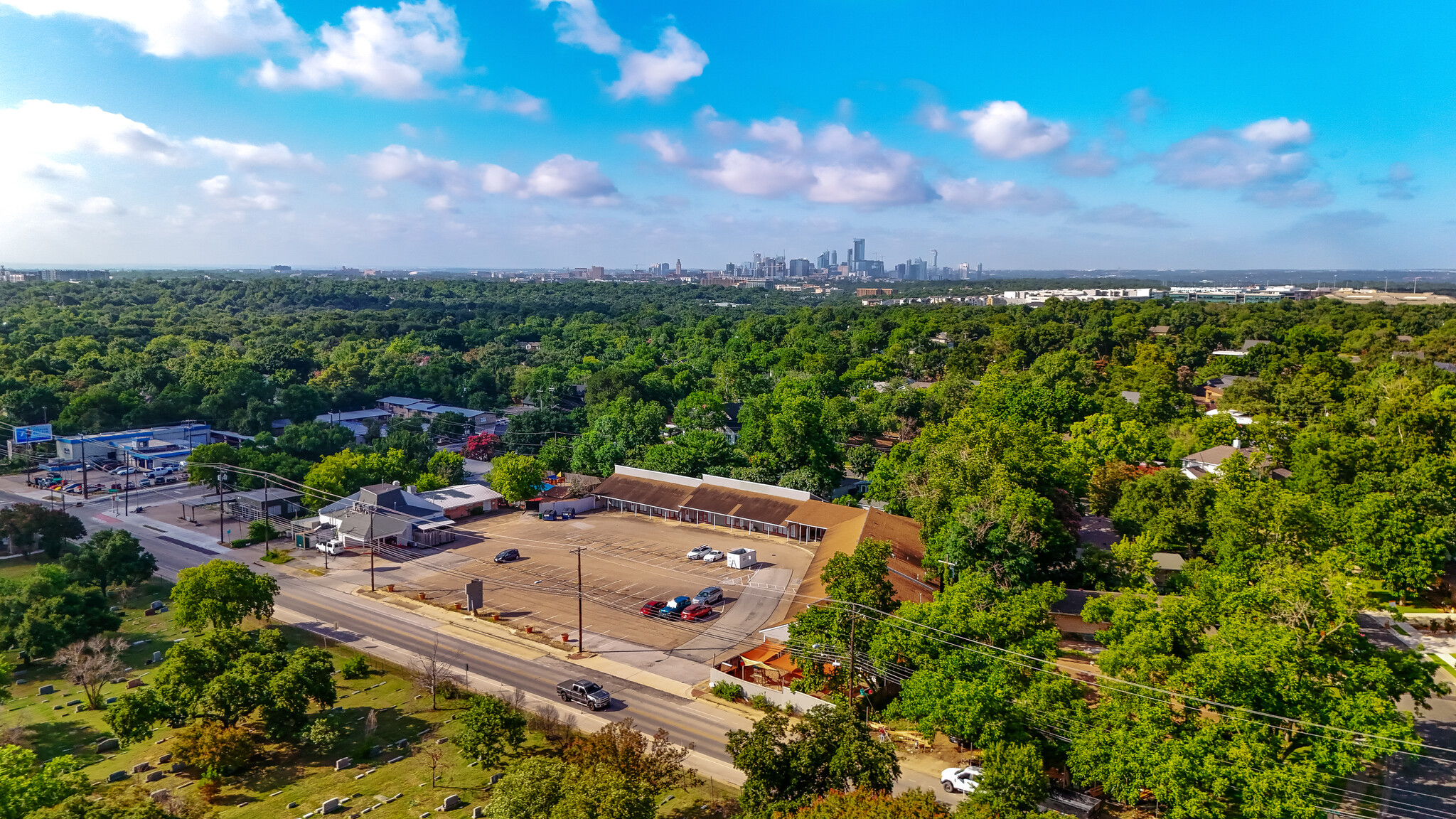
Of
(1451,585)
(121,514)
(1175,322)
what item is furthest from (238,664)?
(1175,322)

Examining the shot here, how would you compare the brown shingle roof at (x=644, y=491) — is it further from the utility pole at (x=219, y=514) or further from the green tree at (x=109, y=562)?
the green tree at (x=109, y=562)

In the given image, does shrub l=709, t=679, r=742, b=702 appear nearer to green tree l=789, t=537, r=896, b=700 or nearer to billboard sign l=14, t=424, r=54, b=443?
green tree l=789, t=537, r=896, b=700

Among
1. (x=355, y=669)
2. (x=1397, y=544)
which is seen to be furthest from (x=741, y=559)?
(x=1397, y=544)

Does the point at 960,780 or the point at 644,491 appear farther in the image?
the point at 644,491

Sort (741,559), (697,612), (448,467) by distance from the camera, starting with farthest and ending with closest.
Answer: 1. (448,467)
2. (741,559)
3. (697,612)

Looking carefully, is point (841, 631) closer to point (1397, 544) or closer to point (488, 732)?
point (488, 732)
